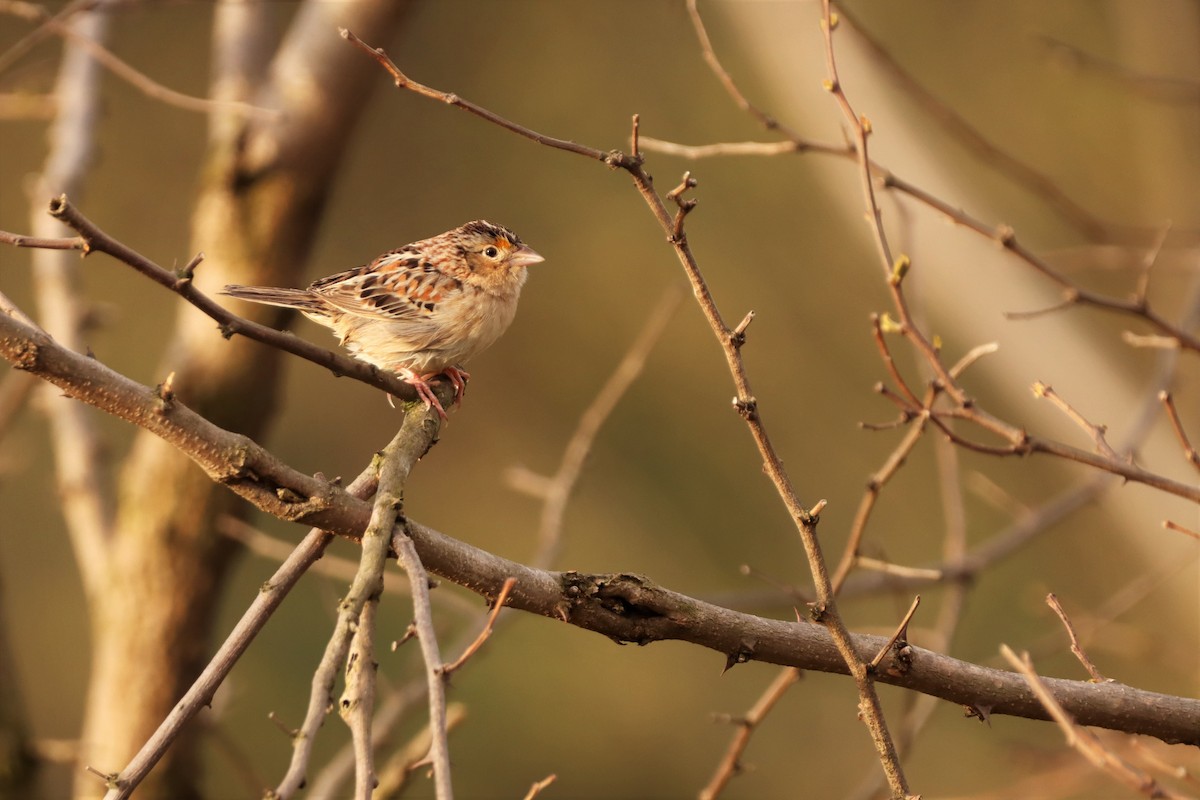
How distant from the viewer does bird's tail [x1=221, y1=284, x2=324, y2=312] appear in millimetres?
3895

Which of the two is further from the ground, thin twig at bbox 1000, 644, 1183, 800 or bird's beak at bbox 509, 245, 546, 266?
bird's beak at bbox 509, 245, 546, 266

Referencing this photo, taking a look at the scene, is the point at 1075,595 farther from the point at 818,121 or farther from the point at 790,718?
the point at 818,121

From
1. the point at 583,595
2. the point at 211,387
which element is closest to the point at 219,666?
the point at 583,595

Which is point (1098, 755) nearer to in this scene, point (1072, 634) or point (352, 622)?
point (1072, 634)

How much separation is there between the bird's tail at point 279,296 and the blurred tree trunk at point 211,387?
38 cm

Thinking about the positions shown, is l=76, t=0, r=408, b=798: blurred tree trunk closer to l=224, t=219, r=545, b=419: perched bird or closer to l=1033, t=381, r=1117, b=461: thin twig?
l=224, t=219, r=545, b=419: perched bird

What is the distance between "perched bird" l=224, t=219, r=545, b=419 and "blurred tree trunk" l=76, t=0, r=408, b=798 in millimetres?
373

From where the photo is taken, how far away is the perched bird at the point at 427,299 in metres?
3.86

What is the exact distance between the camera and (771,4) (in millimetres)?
7387

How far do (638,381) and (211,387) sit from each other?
7179mm

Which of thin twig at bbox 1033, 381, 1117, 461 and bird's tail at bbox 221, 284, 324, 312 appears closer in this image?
thin twig at bbox 1033, 381, 1117, 461

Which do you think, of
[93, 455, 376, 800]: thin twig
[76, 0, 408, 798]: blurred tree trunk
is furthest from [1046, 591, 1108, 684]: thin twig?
[76, 0, 408, 798]: blurred tree trunk

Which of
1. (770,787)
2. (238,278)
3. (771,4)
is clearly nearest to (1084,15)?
(771,4)

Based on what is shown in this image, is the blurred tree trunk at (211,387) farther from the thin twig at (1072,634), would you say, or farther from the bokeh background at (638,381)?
the bokeh background at (638,381)
